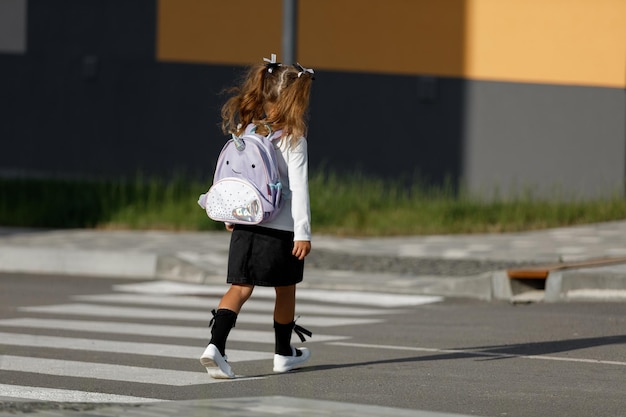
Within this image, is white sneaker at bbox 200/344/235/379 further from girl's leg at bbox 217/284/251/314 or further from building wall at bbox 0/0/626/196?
building wall at bbox 0/0/626/196

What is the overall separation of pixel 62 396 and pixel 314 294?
Result: 5955 millimetres

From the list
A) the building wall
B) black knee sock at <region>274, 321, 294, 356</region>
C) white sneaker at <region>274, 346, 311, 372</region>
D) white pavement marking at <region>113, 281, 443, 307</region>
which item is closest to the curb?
white pavement marking at <region>113, 281, 443, 307</region>

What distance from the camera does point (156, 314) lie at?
11.0 metres

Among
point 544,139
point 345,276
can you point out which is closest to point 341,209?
point 544,139

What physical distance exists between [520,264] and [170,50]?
893cm

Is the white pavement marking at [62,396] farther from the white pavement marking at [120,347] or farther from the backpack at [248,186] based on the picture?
the white pavement marking at [120,347]

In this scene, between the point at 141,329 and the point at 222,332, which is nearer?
the point at 222,332

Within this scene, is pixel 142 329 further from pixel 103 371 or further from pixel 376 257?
pixel 376 257

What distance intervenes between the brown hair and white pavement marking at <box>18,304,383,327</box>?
314 centimetres

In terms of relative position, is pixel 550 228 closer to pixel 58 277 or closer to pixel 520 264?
pixel 520 264

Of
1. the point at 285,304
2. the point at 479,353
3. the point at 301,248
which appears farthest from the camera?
the point at 479,353

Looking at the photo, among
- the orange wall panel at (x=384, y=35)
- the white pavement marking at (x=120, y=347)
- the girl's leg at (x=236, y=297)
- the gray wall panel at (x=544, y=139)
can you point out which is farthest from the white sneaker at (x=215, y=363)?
the orange wall panel at (x=384, y=35)

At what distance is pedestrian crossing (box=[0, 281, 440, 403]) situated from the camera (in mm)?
7422

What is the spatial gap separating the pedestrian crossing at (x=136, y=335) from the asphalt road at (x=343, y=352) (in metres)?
0.01
